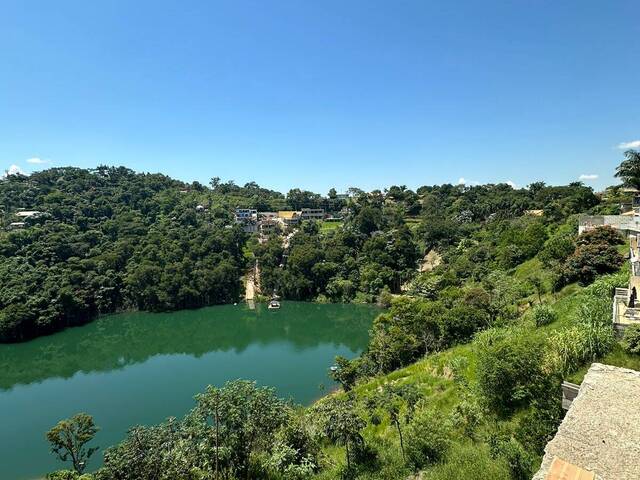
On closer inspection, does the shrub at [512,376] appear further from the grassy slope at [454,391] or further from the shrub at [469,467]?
the shrub at [469,467]

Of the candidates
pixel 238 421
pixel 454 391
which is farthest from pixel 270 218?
pixel 238 421

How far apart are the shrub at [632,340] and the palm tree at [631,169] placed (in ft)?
72.6

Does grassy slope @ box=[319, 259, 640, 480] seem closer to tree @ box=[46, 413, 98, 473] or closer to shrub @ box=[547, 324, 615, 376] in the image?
shrub @ box=[547, 324, 615, 376]

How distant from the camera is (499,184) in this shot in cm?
5781

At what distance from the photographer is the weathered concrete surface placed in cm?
394

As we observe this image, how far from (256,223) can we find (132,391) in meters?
36.1

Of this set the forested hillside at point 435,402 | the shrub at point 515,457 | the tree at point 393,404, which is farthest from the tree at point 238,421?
the shrub at point 515,457

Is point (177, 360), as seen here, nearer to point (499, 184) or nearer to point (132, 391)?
point (132, 391)

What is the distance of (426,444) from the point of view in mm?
7062

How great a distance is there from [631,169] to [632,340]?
22.5 meters

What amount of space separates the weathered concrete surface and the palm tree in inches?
974

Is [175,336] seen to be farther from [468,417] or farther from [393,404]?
[468,417]

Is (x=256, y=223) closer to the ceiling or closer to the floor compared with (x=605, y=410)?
closer to the ceiling

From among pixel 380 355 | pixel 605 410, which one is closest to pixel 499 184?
pixel 380 355
